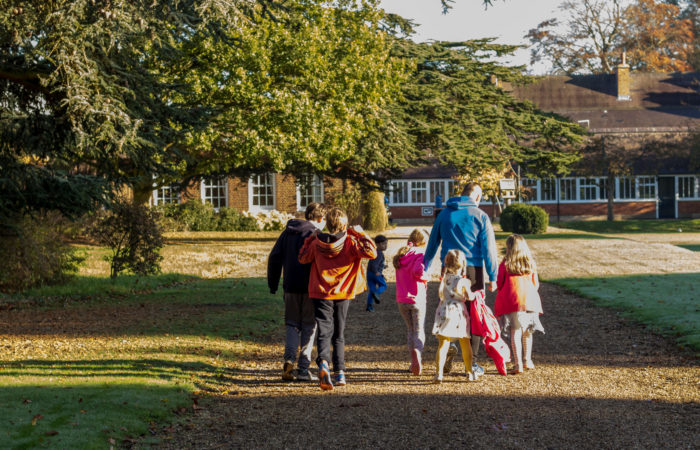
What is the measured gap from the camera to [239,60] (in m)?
23.3

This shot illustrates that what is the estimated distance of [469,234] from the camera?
298 inches

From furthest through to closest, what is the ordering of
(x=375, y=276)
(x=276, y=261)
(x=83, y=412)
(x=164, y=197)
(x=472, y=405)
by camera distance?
(x=164, y=197) → (x=375, y=276) → (x=276, y=261) → (x=472, y=405) → (x=83, y=412)

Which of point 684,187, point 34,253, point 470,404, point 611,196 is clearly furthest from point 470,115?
point 684,187

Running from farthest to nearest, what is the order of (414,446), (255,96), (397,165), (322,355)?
1. (397,165)
2. (255,96)
3. (322,355)
4. (414,446)

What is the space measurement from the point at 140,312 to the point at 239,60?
40.6 ft

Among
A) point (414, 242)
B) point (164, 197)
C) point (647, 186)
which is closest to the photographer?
point (414, 242)

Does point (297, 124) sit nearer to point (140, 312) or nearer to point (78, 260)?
point (78, 260)

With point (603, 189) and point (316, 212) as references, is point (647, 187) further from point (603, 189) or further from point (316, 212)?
point (316, 212)

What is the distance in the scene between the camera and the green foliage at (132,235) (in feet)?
50.2

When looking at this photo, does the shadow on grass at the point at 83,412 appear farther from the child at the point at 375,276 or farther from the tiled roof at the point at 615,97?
the tiled roof at the point at 615,97

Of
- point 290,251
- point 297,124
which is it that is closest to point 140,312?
point 290,251

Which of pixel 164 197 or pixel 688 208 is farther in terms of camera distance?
pixel 688 208

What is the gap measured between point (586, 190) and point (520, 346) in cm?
4605

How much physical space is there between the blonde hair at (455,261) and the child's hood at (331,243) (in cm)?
99
